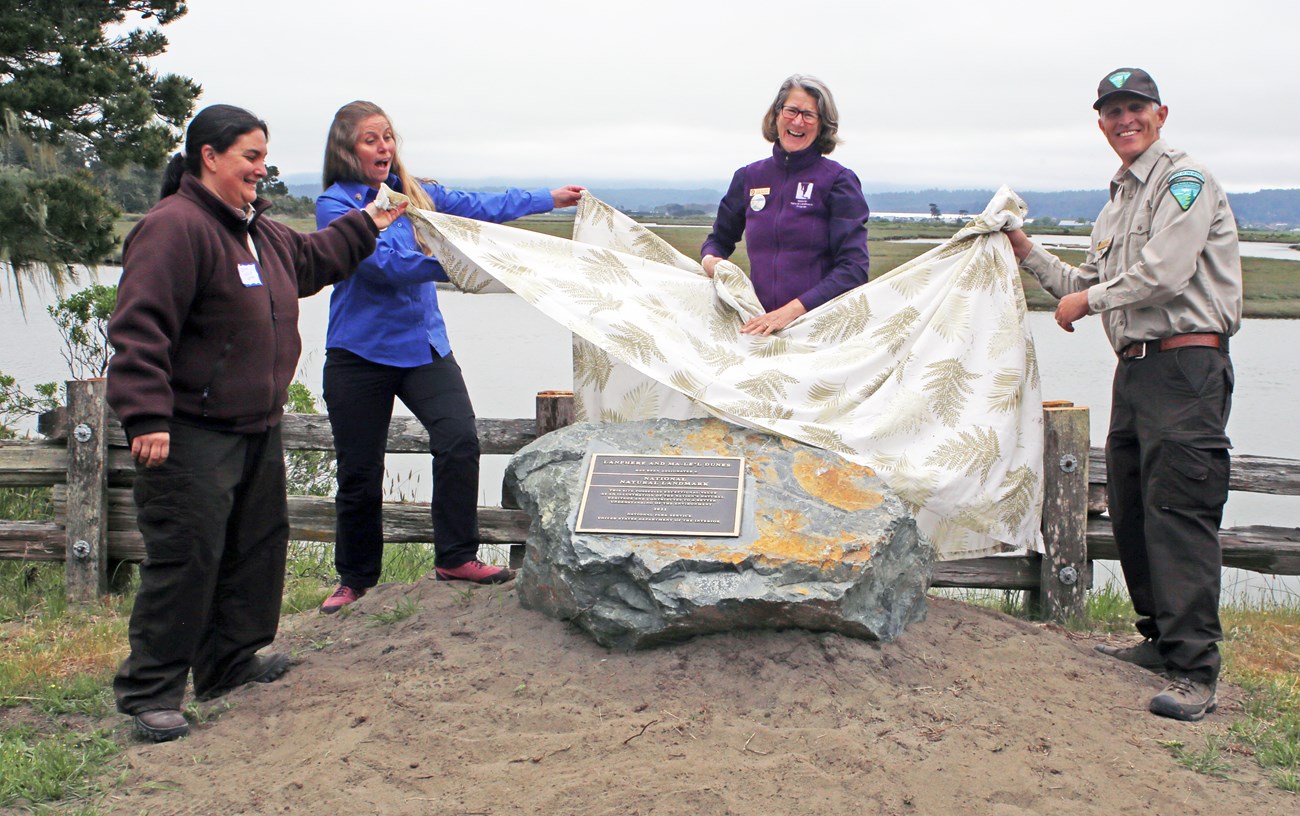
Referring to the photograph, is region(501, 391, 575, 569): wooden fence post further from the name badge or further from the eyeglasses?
the name badge

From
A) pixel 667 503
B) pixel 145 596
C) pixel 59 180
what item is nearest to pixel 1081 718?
pixel 667 503

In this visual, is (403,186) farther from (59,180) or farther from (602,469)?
(59,180)

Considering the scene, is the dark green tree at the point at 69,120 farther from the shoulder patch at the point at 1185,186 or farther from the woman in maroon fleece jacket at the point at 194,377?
the shoulder patch at the point at 1185,186

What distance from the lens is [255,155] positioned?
13.3 feet

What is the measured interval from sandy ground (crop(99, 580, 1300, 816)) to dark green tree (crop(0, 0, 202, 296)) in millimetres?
3045

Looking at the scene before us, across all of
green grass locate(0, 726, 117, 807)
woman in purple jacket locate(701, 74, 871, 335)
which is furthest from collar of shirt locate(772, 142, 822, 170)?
green grass locate(0, 726, 117, 807)

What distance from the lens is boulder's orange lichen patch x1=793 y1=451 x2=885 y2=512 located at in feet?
15.1

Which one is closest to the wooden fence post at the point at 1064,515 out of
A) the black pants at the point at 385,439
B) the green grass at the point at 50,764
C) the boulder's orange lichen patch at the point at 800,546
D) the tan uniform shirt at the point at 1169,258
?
A: the tan uniform shirt at the point at 1169,258

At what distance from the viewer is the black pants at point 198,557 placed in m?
3.94

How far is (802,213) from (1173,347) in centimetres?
170

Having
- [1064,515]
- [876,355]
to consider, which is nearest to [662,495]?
[876,355]

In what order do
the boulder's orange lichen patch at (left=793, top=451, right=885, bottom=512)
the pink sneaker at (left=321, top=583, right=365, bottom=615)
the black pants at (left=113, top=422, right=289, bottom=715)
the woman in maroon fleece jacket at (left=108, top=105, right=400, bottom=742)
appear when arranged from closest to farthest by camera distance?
the woman in maroon fleece jacket at (left=108, top=105, right=400, bottom=742) < the black pants at (left=113, top=422, right=289, bottom=715) < the boulder's orange lichen patch at (left=793, top=451, right=885, bottom=512) < the pink sneaker at (left=321, top=583, right=365, bottom=615)

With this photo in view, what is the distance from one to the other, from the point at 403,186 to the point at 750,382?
1879 millimetres

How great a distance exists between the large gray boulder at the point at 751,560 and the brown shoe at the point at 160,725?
1457mm
